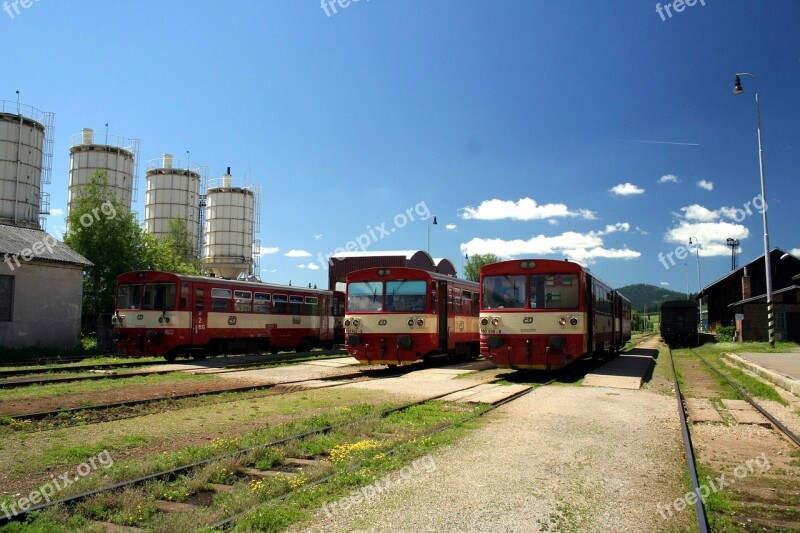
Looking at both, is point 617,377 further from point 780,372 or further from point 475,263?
point 475,263

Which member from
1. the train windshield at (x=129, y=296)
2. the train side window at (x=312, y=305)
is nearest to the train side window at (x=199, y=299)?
the train windshield at (x=129, y=296)

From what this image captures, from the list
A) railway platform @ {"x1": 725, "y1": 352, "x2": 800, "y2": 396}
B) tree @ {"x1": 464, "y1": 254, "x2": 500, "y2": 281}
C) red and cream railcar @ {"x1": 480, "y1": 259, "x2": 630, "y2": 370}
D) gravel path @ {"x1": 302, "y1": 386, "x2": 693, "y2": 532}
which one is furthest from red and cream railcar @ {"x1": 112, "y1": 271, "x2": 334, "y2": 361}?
tree @ {"x1": 464, "y1": 254, "x2": 500, "y2": 281}

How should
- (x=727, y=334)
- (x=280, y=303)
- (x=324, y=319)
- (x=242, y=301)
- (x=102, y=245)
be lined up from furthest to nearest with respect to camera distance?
(x=727, y=334), (x=102, y=245), (x=324, y=319), (x=280, y=303), (x=242, y=301)

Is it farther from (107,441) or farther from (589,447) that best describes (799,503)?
(107,441)

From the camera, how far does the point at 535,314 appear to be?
1555 centimetres

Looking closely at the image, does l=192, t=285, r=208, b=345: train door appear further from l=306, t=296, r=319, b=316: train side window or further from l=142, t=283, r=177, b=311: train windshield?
l=306, t=296, r=319, b=316: train side window

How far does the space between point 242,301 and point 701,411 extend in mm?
16368

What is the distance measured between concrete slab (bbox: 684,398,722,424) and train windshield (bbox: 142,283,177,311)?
15728 mm

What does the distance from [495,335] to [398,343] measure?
3085 millimetres

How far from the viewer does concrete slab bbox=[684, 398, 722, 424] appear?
9.88m

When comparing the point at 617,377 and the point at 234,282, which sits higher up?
the point at 234,282

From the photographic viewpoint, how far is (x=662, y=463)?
6.79 meters

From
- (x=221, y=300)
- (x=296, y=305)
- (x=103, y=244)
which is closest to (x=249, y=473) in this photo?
(x=221, y=300)

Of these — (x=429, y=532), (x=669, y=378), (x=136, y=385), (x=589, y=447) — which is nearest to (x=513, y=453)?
(x=589, y=447)
